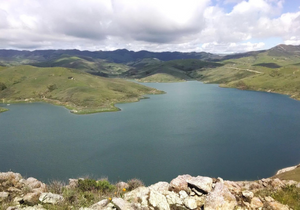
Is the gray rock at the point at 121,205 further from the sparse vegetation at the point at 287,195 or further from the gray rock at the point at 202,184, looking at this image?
the sparse vegetation at the point at 287,195

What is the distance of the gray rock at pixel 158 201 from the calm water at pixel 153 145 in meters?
24.2

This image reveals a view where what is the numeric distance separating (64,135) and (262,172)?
186ft

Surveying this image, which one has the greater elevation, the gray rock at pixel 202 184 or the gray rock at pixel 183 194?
the gray rock at pixel 202 184

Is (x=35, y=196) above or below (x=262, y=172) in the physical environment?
above

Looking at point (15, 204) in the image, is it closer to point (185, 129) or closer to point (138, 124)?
point (185, 129)

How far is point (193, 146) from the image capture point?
2105 inches

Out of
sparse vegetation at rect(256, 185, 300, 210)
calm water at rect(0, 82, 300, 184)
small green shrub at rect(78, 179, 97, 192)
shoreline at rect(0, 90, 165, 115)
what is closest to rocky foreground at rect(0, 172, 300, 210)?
sparse vegetation at rect(256, 185, 300, 210)

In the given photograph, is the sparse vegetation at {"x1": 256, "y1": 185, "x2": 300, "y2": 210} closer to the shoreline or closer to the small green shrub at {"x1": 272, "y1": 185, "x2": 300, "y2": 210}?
the small green shrub at {"x1": 272, "y1": 185, "x2": 300, "y2": 210}

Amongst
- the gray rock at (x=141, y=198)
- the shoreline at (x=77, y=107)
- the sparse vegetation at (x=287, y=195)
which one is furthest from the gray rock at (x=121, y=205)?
the shoreline at (x=77, y=107)

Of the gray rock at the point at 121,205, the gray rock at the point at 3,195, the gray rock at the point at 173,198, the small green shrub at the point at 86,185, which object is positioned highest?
the gray rock at the point at 121,205

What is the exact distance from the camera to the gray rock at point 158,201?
13938 millimetres

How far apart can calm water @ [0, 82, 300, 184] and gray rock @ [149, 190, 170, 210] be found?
24236 mm

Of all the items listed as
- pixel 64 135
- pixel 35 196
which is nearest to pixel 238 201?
pixel 35 196

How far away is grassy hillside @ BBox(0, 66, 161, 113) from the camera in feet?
401
